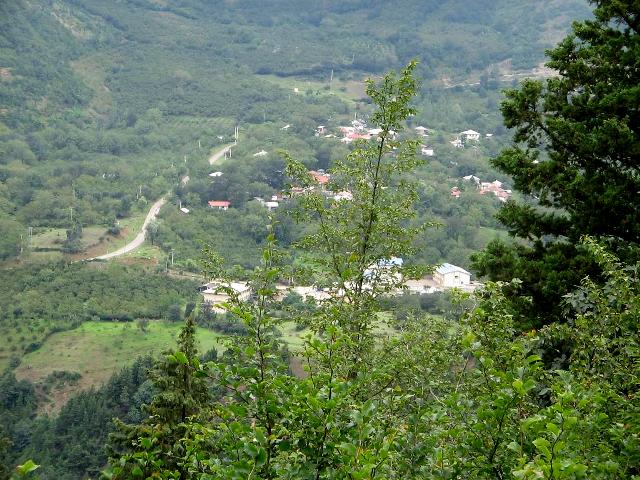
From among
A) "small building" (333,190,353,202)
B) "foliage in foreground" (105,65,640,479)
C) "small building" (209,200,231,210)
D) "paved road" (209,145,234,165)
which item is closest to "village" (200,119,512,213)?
"small building" (209,200,231,210)

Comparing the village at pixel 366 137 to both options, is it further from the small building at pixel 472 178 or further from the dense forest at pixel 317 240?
the dense forest at pixel 317 240

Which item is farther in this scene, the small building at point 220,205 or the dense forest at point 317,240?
the small building at point 220,205

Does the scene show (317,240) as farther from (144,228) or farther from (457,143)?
(457,143)

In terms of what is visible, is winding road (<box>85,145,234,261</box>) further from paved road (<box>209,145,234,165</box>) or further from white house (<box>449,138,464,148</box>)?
white house (<box>449,138,464,148</box>)

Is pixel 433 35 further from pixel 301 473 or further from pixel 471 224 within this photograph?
pixel 301 473

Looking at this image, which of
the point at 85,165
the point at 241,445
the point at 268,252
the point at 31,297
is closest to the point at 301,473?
the point at 241,445

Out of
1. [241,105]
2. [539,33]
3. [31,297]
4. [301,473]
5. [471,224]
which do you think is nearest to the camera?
[301,473]

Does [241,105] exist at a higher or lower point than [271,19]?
lower

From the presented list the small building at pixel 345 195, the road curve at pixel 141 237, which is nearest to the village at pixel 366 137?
the road curve at pixel 141 237

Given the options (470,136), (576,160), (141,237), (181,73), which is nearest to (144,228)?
(141,237)
